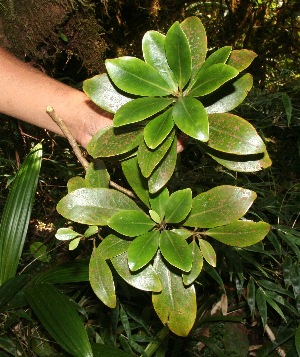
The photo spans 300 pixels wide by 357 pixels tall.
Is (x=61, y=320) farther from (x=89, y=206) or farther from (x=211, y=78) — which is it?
(x=211, y=78)

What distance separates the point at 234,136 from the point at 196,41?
0.11 metres

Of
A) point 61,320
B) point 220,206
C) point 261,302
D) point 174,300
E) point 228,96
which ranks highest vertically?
point 228,96

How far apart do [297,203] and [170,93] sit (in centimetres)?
122

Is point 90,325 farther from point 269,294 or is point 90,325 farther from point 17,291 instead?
point 269,294

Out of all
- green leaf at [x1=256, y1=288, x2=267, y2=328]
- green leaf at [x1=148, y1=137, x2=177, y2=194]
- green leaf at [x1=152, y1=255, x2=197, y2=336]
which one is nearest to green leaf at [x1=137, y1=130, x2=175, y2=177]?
green leaf at [x1=148, y1=137, x2=177, y2=194]

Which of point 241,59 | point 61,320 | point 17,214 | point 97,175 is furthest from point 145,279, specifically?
point 17,214

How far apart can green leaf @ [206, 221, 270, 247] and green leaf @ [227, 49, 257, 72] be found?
166mm

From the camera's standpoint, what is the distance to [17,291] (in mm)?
1119

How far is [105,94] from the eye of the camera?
0.50 meters

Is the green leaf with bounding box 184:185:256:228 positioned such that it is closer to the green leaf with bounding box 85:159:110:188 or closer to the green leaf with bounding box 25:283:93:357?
the green leaf with bounding box 85:159:110:188

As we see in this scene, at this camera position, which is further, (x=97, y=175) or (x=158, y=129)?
(x=97, y=175)

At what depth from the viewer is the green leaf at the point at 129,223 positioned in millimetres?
477

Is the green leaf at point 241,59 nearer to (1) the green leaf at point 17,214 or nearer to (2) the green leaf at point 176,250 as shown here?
(2) the green leaf at point 176,250

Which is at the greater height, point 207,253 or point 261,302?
point 207,253
